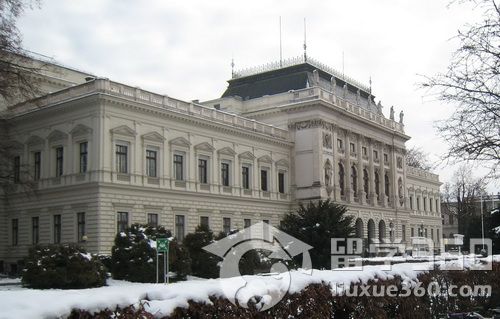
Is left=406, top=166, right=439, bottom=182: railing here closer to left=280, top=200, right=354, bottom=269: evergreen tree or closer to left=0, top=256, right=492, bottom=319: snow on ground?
left=280, top=200, right=354, bottom=269: evergreen tree

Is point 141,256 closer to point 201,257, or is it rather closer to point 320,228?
point 201,257

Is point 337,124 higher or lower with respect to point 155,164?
higher

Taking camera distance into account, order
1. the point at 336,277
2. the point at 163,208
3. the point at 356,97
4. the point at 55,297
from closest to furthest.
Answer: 1. the point at 55,297
2. the point at 336,277
3. the point at 163,208
4. the point at 356,97

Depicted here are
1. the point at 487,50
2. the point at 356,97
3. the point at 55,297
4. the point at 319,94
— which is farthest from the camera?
the point at 356,97

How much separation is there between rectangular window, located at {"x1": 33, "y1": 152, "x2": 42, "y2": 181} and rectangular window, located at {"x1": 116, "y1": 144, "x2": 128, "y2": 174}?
21.3 feet

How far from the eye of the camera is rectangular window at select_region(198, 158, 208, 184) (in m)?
46.2

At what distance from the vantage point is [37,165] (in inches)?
1672

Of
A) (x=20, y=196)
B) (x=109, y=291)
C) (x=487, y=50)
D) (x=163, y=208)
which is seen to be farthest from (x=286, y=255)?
(x=109, y=291)

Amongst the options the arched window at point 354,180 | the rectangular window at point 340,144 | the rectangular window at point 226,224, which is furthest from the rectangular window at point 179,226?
the arched window at point 354,180

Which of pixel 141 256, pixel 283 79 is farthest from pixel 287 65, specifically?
pixel 141 256

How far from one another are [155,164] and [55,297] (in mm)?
36595

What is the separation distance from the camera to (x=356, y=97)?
222 ft

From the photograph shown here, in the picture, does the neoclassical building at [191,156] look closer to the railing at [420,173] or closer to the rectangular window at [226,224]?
the rectangular window at [226,224]

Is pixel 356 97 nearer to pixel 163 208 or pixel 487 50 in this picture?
pixel 163 208
